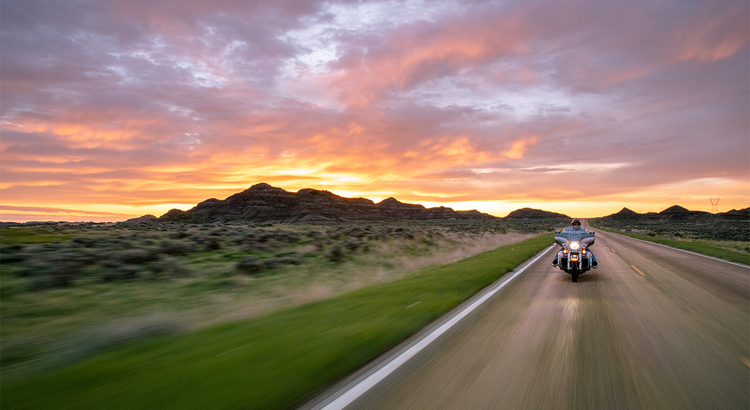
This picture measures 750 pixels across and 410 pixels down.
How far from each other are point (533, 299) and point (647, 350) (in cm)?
357

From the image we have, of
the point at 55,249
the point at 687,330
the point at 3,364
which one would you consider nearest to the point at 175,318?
the point at 3,364

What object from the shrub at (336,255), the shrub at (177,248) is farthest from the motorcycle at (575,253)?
the shrub at (177,248)

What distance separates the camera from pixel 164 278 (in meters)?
12.2

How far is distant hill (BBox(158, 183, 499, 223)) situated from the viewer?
129m

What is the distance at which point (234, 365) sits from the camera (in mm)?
4469

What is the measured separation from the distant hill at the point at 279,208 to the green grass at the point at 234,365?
4584 inches

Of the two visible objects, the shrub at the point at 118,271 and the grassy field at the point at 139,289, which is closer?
the grassy field at the point at 139,289

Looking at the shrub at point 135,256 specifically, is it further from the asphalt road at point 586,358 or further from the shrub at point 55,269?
the asphalt road at point 586,358

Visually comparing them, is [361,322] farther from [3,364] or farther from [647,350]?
[3,364]

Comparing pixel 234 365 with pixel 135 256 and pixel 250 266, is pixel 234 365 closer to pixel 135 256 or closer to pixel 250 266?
pixel 250 266

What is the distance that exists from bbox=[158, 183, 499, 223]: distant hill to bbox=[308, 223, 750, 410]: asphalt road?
117885 millimetres

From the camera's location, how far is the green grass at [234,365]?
365 centimetres

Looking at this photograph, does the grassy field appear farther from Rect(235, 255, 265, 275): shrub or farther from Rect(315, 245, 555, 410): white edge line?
Rect(315, 245, 555, 410): white edge line

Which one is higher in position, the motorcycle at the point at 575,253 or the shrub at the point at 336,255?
the motorcycle at the point at 575,253
